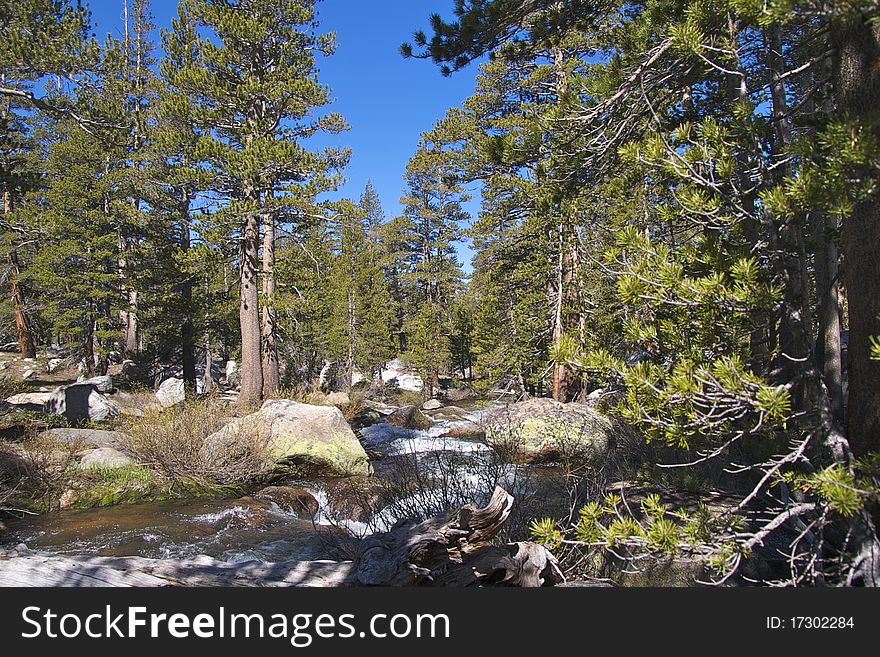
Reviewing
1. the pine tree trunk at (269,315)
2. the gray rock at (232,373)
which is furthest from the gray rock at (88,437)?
the gray rock at (232,373)

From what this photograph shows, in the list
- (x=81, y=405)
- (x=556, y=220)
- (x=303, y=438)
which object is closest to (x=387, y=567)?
(x=556, y=220)

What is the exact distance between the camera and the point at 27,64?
366 inches

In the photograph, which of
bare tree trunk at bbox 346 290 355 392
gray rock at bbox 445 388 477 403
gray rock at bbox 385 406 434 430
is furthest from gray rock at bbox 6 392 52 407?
gray rock at bbox 445 388 477 403

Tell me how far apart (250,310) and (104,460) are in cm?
629

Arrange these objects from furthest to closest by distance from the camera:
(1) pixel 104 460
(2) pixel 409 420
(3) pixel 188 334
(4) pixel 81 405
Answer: (3) pixel 188 334 → (2) pixel 409 420 → (4) pixel 81 405 → (1) pixel 104 460

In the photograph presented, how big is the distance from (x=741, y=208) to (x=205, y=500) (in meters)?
8.92

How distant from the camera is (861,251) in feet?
9.74

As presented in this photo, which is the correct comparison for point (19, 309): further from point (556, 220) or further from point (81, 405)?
point (556, 220)

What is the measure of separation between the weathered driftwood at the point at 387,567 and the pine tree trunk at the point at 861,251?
7.07ft

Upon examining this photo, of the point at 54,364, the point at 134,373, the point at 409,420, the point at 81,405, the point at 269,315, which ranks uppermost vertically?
the point at 269,315

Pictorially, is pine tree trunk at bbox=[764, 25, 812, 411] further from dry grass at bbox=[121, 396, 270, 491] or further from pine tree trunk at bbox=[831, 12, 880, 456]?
dry grass at bbox=[121, 396, 270, 491]

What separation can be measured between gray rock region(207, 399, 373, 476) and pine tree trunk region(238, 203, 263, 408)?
12.2 ft

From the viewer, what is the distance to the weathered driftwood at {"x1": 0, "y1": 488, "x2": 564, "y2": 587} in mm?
3219

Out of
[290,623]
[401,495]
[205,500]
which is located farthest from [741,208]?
[205,500]
